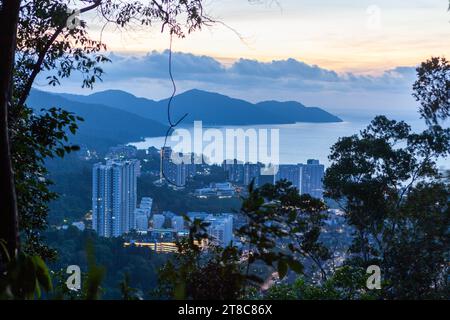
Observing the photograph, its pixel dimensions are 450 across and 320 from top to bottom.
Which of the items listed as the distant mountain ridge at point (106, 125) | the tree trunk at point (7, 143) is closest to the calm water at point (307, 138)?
the distant mountain ridge at point (106, 125)

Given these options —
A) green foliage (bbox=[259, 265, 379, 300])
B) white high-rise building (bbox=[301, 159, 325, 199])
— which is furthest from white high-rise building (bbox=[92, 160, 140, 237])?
green foliage (bbox=[259, 265, 379, 300])

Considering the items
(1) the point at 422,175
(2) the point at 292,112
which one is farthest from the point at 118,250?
(2) the point at 292,112

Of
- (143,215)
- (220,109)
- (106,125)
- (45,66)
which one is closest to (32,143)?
(45,66)

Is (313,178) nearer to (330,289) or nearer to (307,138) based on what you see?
(307,138)

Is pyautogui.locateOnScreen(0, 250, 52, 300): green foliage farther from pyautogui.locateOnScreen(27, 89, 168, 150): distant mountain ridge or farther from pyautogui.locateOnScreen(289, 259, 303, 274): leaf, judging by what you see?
pyautogui.locateOnScreen(27, 89, 168, 150): distant mountain ridge

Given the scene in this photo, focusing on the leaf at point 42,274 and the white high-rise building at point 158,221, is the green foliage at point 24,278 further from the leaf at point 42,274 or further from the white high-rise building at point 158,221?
the white high-rise building at point 158,221
